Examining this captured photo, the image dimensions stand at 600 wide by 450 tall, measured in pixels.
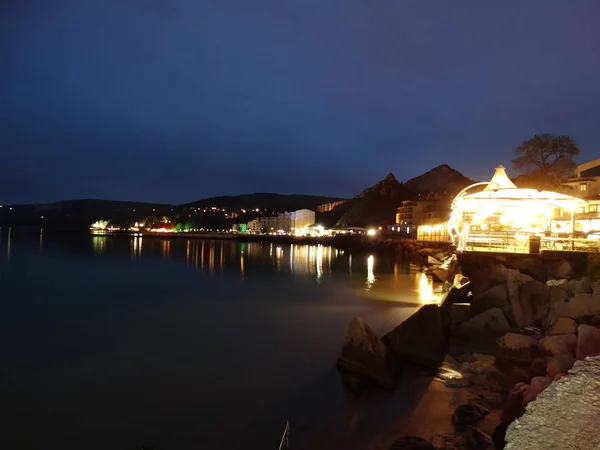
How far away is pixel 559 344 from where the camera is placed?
29.7 ft

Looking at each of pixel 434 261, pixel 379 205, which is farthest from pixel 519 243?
pixel 379 205

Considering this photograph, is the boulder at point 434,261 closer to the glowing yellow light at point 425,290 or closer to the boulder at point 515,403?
the glowing yellow light at point 425,290

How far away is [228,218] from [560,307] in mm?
184509

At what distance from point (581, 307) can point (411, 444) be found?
759 cm

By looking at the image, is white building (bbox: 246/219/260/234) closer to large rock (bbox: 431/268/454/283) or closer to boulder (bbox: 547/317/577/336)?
large rock (bbox: 431/268/454/283)

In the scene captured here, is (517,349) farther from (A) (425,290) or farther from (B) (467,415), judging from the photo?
(A) (425,290)

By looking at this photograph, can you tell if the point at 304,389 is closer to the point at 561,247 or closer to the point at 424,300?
the point at 561,247

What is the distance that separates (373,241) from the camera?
78.6 metres

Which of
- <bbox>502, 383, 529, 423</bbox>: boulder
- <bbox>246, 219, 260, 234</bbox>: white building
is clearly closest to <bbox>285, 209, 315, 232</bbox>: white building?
<bbox>246, 219, 260, 234</bbox>: white building

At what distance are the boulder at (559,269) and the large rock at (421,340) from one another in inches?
270

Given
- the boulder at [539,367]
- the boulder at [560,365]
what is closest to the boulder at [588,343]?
the boulder at [560,365]

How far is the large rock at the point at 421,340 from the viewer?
1181cm

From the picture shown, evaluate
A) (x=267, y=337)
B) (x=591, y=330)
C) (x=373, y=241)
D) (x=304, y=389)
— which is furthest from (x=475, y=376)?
(x=373, y=241)

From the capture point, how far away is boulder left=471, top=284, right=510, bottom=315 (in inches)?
562
